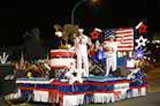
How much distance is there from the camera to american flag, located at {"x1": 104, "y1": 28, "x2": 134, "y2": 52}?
16422 mm

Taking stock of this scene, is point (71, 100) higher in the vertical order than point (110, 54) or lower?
lower

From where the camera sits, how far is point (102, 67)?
16312 millimetres

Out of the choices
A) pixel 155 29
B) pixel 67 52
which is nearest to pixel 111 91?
pixel 67 52

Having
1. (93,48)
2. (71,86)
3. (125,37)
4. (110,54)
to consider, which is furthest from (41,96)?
(125,37)

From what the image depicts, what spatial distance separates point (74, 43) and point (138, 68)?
125 inches

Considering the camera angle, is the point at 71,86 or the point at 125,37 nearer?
the point at 71,86

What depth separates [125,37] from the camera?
54.6 feet

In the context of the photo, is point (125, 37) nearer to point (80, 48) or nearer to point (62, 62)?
point (80, 48)

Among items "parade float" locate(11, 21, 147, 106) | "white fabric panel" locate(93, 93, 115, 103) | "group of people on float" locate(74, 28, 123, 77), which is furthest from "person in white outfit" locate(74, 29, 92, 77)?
"white fabric panel" locate(93, 93, 115, 103)

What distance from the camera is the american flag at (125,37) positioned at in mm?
16422

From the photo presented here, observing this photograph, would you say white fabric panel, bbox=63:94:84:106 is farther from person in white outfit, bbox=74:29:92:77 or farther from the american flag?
the american flag

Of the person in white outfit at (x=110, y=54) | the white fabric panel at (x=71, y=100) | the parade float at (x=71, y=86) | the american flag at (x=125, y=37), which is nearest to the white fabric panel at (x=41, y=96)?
the parade float at (x=71, y=86)

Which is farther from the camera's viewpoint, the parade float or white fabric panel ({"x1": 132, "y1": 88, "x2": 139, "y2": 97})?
white fabric panel ({"x1": 132, "y1": 88, "x2": 139, "y2": 97})

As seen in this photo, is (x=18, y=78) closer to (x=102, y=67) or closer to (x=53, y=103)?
(x=53, y=103)
